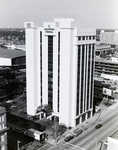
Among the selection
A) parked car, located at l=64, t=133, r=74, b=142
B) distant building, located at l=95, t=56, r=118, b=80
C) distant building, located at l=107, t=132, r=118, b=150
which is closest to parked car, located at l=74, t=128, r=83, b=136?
parked car, located at l=64, t=133, r=74, b=142

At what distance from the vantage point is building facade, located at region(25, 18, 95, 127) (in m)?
5.11

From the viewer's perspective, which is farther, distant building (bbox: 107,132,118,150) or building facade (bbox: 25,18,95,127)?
building facade (bbox: 25,18,95,127)

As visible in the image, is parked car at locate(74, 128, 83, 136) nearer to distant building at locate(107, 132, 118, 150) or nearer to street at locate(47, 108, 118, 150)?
street at locate(47, 108, 118, 150)

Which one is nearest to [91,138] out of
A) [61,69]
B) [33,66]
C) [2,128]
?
[61,69]

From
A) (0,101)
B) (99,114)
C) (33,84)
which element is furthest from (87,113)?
(0,101)

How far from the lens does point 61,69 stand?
5219 mm

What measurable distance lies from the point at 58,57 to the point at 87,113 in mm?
1629

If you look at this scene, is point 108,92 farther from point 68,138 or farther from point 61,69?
point 68,138

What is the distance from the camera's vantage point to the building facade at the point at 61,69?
511 cm

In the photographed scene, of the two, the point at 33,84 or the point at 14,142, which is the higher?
the point at 33,84

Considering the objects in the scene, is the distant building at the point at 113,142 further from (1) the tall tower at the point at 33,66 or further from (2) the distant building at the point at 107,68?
(2) the distant building at the point at 107,68

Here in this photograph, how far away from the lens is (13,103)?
671 centimetres

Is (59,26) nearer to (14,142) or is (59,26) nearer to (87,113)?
(87,113)

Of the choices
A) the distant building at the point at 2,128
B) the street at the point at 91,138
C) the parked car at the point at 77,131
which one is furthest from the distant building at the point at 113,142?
the distant building at the point at 2,128
